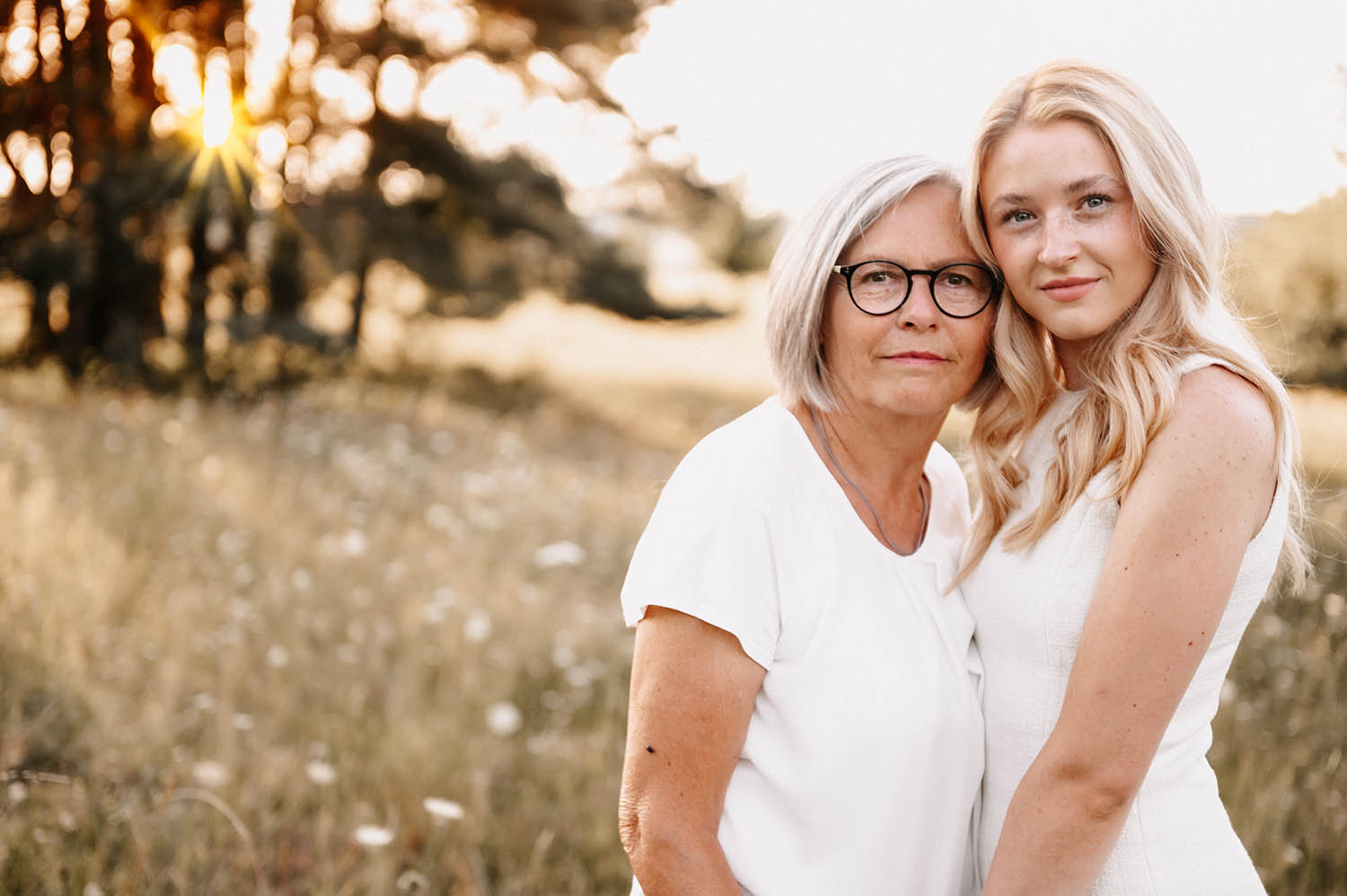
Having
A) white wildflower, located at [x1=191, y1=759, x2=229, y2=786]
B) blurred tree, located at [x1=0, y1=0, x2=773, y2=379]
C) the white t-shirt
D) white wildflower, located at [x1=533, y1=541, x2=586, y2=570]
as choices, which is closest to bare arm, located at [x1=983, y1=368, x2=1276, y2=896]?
the white t-shirt

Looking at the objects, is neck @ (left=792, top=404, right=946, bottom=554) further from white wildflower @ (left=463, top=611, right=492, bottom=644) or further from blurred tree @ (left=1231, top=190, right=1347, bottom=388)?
blurred tree @ (left=1231, top=190, right=1347, bottom=388)

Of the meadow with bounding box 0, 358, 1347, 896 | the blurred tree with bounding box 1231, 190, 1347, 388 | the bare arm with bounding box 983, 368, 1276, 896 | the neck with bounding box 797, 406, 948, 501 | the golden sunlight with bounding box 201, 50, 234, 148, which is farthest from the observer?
the golden sunlight with bounding box 201, 50, 234, 148

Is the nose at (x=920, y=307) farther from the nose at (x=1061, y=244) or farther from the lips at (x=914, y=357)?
the nose at (x=1061, y=244)

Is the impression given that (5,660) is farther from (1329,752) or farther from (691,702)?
(1329,752)

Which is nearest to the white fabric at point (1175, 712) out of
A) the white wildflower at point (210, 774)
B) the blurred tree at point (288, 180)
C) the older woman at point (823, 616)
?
the older woman at point (823, 616)

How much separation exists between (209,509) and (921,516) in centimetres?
460

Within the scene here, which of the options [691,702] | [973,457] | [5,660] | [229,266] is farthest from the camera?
[229,266]

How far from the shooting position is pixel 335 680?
422 cm

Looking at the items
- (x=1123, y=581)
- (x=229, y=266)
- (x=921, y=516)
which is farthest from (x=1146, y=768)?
(x=229, y=266)

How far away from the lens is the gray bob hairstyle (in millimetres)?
1997

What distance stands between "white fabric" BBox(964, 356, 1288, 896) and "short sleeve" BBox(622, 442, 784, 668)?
0.46 metres

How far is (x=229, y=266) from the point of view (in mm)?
12062

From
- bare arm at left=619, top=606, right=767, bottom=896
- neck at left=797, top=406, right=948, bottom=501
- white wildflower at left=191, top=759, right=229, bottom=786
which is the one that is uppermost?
neck at left=797, top=406, right=948, bottom=501

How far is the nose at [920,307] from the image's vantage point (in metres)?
2.02
